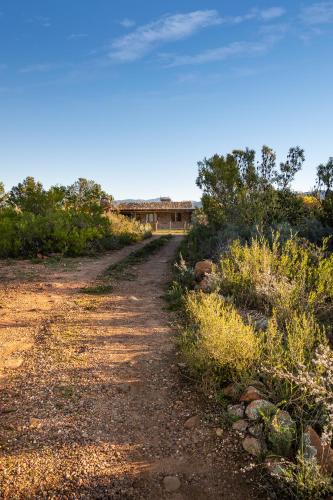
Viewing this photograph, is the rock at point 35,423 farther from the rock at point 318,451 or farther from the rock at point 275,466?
the rock at point 318,451

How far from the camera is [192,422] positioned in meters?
3.23

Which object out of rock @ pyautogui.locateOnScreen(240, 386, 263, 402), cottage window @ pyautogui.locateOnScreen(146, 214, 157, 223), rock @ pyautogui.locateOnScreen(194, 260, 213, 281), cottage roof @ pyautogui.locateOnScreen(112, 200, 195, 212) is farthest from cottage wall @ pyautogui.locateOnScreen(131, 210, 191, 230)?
rock @ pyautogui.locateOnScreen(240, 386, 263, 402)

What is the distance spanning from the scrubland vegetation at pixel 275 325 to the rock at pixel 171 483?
26.6 inches

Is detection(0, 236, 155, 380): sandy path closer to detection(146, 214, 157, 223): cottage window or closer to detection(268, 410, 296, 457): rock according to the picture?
detection(268, 410, 296, 457): rock

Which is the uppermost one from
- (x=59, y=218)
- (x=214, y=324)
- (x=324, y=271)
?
(x=59, y=218)

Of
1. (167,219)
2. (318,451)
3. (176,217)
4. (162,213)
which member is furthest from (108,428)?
(176,217)

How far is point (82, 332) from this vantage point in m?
5.29

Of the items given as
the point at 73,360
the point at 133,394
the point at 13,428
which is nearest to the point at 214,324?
the point at 133,394

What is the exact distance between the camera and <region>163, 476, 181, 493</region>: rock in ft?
8.29

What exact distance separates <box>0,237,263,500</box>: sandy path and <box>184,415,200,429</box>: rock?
0.04m

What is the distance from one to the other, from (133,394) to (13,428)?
1112 mm

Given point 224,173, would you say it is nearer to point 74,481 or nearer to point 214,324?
point 214,324

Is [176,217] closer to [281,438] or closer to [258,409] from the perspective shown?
[258,409]

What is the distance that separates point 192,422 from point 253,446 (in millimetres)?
595
